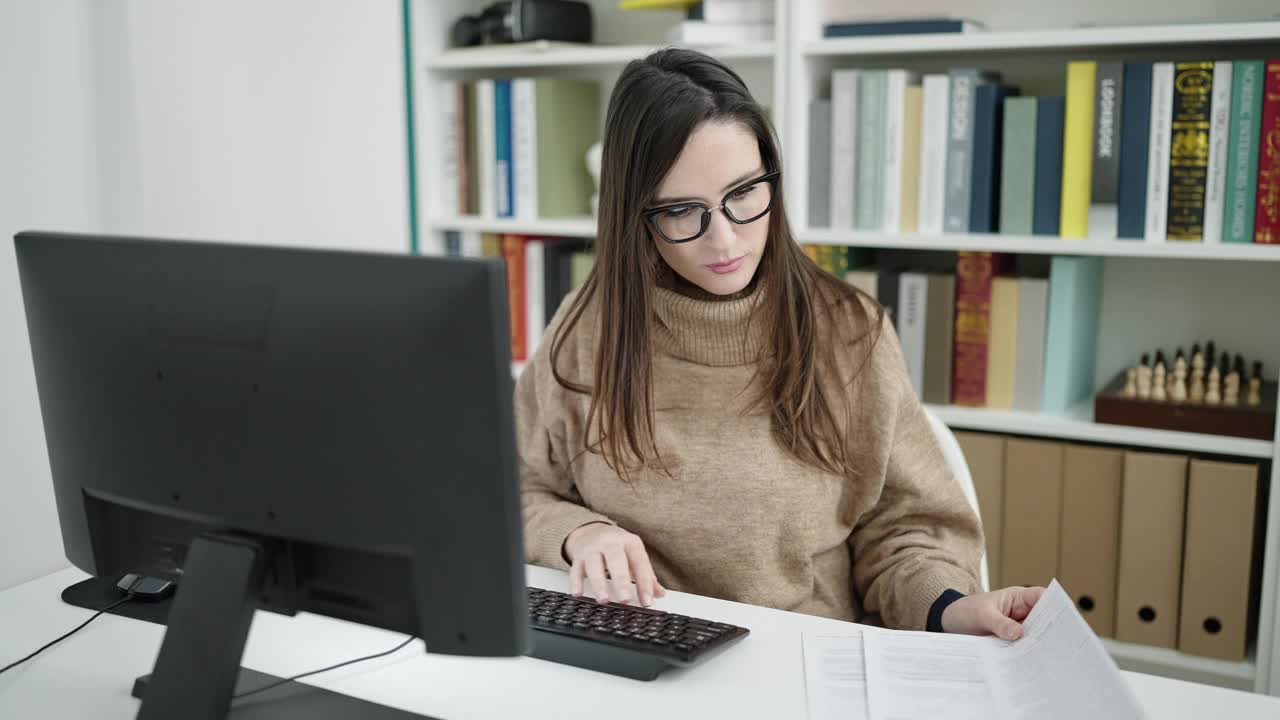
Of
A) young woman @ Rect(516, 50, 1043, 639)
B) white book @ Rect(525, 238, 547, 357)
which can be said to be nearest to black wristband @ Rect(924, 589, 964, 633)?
young woman @ Rect(516, 50, 1043, 639)

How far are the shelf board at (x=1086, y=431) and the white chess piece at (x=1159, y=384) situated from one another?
7 centimetres

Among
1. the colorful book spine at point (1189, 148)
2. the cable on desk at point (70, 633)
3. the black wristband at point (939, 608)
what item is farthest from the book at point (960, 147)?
the cable on desk at point (70, 633)

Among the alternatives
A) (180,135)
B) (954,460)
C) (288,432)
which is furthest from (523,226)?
(288,432)

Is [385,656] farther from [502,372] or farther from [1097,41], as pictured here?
[1097,41]

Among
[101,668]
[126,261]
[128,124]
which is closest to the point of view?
[126,261]

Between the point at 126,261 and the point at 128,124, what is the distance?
3.47 ft

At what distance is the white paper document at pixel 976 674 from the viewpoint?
90 cm

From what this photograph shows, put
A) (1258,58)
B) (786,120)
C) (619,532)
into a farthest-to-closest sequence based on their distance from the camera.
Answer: (786,120)
(1258,58)
(619,532)

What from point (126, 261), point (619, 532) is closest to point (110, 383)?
point (126, 261)

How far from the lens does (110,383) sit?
942 millimetres

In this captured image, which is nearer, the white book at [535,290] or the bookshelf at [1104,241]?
the bookshelf at [1104,241]

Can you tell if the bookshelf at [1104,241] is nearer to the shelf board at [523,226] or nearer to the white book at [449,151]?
the shelf board at [523,226]

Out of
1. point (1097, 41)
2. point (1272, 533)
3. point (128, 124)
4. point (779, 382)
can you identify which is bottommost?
point (1272, 533)

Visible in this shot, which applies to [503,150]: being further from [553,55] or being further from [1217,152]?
[1217,152]
